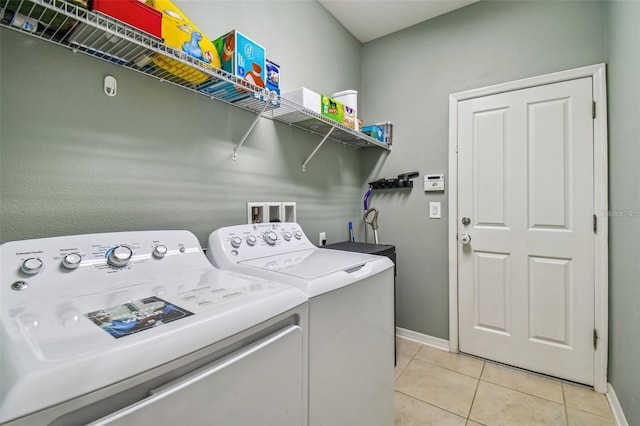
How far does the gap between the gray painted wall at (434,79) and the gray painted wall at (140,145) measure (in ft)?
2.66

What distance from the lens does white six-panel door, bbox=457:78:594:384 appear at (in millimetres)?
1864

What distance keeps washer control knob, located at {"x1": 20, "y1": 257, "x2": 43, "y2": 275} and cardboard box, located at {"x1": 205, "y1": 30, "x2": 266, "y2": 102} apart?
3.00ft

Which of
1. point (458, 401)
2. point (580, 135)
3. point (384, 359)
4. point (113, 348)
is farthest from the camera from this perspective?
point (580, 135)

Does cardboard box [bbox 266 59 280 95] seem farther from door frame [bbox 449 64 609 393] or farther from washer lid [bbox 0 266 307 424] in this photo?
door frame [bbox 449 64 609 393]

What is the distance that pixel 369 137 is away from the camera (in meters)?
2.22

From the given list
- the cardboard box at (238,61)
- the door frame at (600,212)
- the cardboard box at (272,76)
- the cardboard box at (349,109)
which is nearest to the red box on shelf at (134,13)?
the cardboard box at (238,61)

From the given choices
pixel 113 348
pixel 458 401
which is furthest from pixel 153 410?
pixel 458 401

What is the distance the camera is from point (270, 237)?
56.4 inches

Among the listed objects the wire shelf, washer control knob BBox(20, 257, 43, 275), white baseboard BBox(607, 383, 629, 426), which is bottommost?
white baseboard BBox(607, 383, 629, 426)

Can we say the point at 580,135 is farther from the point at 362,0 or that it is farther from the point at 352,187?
the point at 362,0

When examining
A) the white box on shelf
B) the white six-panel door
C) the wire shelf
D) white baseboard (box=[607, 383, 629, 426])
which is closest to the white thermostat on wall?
the white six-panel door

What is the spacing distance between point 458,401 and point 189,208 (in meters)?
1.88

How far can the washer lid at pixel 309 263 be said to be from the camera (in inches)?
41.2

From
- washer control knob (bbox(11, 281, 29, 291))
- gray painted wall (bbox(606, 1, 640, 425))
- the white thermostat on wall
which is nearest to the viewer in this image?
washer control knob (bbox(11, 281, 29, 291))
